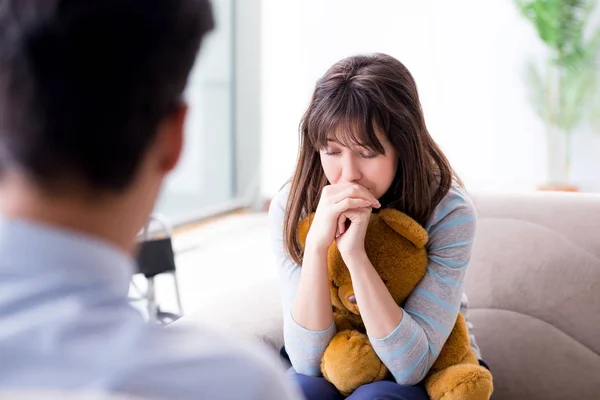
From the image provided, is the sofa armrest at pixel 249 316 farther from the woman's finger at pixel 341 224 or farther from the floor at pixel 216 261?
the floor at pixel 216 261

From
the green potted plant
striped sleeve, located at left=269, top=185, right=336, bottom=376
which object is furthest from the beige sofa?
the green potted plant

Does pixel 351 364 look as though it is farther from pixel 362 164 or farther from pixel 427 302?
Result: pixel 362 164

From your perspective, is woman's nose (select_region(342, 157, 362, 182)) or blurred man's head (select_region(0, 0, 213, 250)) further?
woman's nose (select_region(342, 157, 362, 182))

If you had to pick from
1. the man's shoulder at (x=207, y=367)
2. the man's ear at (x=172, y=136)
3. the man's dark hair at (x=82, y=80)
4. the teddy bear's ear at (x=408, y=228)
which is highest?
the man's dark hair at (x=82, y=80)

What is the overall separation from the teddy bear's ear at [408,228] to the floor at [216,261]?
7.31 feet

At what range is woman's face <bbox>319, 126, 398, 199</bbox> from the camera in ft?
5.13

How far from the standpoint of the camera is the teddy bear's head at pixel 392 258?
5.20 feet

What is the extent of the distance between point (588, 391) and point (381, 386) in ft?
1.90

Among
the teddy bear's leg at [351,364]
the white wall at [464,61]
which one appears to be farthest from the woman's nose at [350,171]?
the white wall at [464,61]

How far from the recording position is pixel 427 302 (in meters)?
1.58

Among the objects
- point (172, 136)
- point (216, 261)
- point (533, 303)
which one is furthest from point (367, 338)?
point (216, 261)

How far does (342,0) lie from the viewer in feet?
18.7

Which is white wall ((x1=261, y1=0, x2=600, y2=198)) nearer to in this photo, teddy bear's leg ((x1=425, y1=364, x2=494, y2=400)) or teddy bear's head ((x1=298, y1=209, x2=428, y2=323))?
teddy bear's head ((x1=298, y1=209, x2=428, y2=323))

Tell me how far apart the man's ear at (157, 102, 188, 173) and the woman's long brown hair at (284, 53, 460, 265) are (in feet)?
3.27
